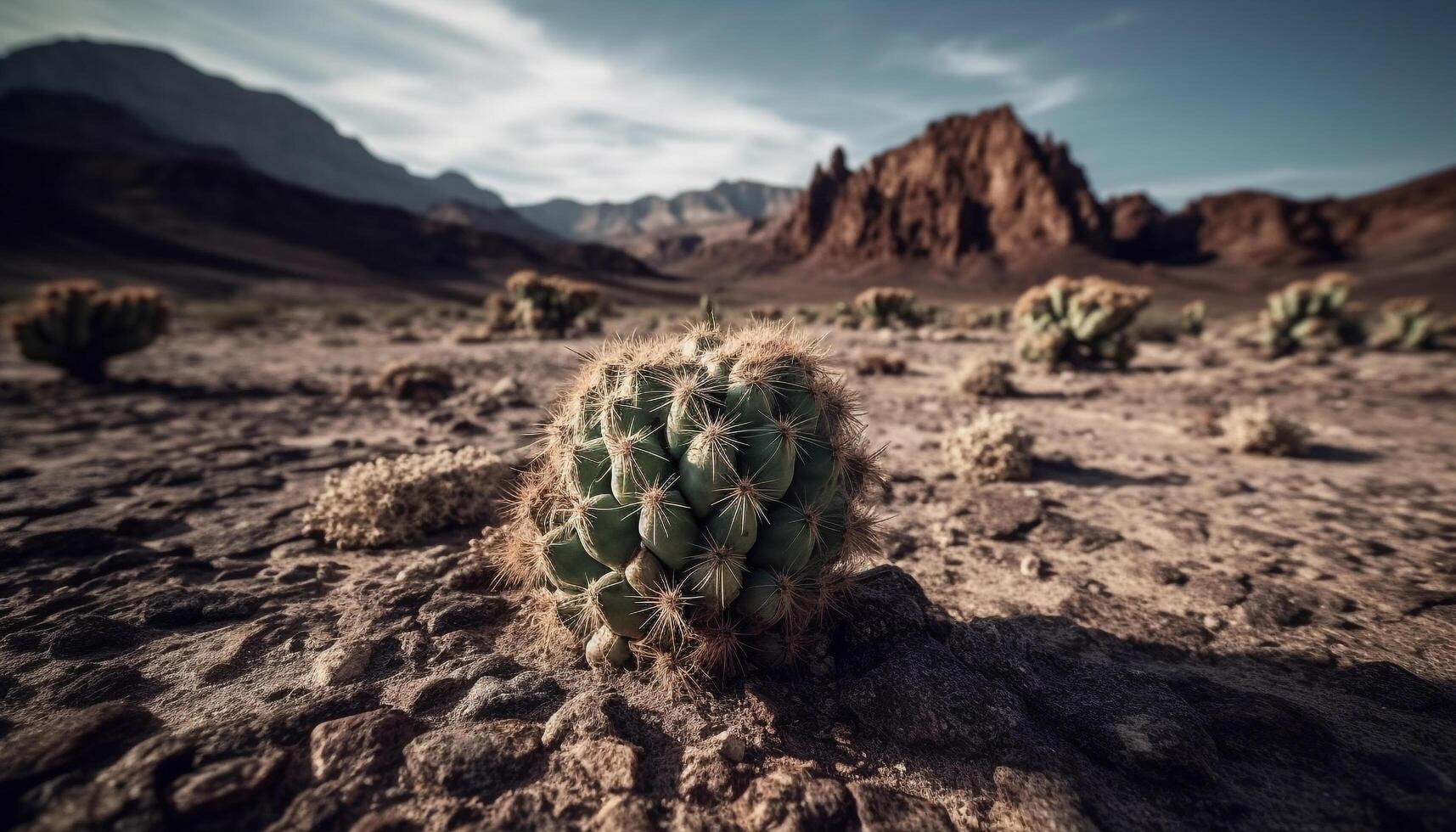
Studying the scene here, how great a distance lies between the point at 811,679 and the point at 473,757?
4.73 ft

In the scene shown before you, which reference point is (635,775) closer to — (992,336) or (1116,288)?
(1116,288)

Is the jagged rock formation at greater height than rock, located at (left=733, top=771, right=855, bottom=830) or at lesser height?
greater

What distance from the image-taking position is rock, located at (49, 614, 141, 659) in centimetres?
267

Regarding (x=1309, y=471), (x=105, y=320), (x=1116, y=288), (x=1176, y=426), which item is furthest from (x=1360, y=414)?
(x=105, y=320)

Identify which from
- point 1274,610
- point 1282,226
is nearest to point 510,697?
point 1274,610

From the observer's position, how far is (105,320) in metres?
9.74

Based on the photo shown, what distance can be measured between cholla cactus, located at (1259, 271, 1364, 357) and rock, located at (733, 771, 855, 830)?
17253mm

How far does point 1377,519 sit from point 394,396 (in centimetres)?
1108

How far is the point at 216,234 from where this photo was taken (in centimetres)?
7100

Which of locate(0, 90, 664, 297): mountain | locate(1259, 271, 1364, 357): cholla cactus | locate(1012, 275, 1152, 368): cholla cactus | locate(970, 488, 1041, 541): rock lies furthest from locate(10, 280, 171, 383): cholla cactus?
locate(0, 90, 664, 297): mountain

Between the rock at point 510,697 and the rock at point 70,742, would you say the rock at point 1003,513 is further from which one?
the rock at point 70,742

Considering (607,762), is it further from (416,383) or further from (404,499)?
(416,383)

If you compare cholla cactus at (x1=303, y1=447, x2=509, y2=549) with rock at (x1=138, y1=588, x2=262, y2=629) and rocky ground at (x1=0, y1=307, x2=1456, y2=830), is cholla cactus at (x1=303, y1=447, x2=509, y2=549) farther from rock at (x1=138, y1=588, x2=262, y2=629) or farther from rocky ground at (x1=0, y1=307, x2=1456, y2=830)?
rock at (x1=138, y1=588, x2=262, y2=629)

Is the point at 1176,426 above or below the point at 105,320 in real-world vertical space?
below
